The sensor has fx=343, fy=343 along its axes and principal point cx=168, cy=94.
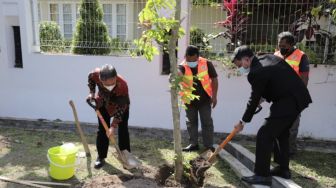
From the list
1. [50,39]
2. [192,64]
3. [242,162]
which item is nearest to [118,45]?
[50,39]

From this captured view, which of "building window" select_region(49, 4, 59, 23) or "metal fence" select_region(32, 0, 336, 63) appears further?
"building window" select_region(49, 4, 59, 23)

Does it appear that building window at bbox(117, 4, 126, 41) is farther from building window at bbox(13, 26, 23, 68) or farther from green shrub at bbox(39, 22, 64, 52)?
building window at bbox(13, 26, 23, 68)

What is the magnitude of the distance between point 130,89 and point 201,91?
185cm

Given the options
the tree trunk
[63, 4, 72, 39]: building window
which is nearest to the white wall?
[63, 4, 72, 39]: building window

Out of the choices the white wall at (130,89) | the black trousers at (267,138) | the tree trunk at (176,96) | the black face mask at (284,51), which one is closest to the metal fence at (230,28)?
the white wall at (130,89)

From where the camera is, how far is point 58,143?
19.3 feet

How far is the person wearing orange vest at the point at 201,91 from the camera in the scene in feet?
16.9

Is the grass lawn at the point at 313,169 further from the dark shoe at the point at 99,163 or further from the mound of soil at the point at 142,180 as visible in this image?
the dark shoe at the point at 99,163

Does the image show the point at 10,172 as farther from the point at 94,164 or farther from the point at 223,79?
the point at 223,79

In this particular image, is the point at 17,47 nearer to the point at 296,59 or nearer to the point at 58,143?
the point at 58,143

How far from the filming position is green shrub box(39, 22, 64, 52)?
710cm

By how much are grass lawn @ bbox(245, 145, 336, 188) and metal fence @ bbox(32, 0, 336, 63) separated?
5.71 feet

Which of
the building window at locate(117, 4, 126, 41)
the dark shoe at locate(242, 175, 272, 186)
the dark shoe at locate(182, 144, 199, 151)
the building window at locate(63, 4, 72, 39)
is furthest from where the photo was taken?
the building window at locate(63, 4, 72, 39)

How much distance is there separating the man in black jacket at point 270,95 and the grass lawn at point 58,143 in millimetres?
578
